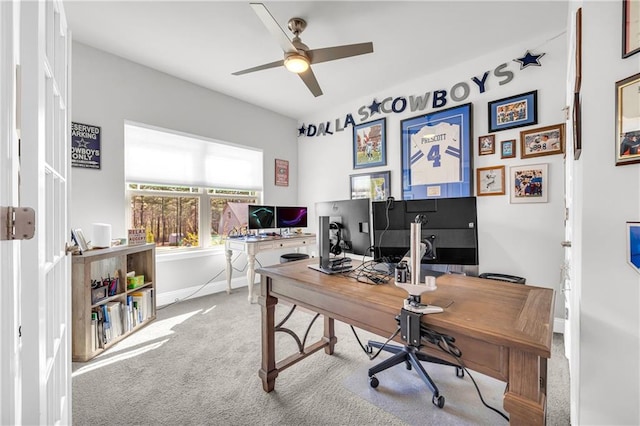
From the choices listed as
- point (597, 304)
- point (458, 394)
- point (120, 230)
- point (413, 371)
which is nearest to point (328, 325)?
point (413, 371)

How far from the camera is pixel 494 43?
8.73ft

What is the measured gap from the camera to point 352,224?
1.66 meters

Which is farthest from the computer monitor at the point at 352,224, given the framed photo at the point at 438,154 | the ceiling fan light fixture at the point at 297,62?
the framed photo at the point at 438,154

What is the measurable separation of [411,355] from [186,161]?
10.8 ft

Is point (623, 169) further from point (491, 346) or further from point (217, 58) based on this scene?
point (217, 58)

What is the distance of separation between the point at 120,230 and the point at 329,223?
2.55 metres

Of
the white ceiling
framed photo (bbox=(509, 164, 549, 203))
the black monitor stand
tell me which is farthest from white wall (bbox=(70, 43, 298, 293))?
framed photo (bbox=(509, 164, 549, 203))

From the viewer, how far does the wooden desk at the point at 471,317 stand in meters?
0.79

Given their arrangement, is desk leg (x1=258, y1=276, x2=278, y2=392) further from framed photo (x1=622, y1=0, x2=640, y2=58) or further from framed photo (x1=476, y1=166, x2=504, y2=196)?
framed photo (x1=476, y1=166, x2=504, y2=196)

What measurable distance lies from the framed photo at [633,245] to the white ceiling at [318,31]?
2088mm

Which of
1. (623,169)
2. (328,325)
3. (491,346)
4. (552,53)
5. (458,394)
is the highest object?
(552,53)

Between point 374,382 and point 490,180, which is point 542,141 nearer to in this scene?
point 490,180

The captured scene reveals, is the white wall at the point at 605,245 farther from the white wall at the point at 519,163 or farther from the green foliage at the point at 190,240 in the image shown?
the green foliage at the point at 190,240

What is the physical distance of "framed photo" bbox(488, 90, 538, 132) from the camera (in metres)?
2.59
